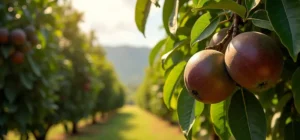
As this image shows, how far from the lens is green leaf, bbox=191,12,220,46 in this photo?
114 centimetres

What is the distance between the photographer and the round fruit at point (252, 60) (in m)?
0.90

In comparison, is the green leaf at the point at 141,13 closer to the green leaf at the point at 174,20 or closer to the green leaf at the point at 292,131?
the green leaf at the point at 174,20

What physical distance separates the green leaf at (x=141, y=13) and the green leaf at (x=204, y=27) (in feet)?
1.02

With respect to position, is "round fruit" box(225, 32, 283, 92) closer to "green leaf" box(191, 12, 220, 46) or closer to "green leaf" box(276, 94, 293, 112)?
"green leaf" box(191, 12, 220, 46)

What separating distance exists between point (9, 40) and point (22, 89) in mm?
1018

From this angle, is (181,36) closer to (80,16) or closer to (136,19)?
(136,19)

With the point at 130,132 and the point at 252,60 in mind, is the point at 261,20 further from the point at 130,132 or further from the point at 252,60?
the point at 130,132

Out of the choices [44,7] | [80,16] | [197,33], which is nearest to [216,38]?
[197,33]

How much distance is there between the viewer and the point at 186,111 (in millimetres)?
1205

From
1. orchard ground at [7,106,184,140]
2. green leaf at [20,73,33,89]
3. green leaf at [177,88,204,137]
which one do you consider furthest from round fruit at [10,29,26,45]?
orchard ground at [7,106,184,140]

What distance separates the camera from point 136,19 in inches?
56.2

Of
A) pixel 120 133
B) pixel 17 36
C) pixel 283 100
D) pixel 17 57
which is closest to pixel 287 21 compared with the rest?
pixel 283 100

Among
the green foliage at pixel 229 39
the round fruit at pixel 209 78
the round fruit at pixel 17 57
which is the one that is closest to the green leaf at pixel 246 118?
the green foliage at pixel 229 39

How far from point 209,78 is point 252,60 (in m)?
0.13
